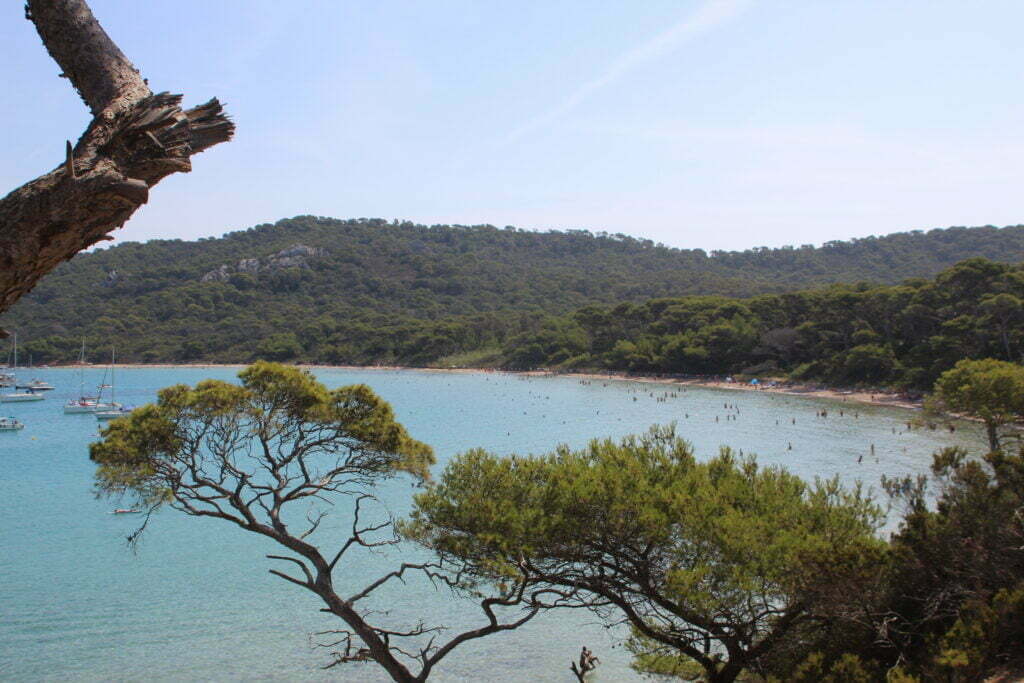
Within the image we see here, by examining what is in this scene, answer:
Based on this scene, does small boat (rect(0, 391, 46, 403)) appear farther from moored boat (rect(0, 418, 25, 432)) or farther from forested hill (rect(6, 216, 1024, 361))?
forested hill (rect(6, 216, 1024, 361))

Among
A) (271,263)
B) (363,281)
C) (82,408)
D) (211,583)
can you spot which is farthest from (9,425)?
(271,263)

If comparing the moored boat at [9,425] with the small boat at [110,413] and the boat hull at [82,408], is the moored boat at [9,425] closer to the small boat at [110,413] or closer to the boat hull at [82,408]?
the small boat at [110,413]

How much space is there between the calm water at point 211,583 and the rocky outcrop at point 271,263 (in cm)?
9705

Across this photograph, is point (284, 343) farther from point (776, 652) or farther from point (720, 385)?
point (776, 652)

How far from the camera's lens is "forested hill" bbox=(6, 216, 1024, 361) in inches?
4299

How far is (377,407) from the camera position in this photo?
10180mm

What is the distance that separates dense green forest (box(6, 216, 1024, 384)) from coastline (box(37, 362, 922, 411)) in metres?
1.55

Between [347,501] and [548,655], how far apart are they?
1317cm

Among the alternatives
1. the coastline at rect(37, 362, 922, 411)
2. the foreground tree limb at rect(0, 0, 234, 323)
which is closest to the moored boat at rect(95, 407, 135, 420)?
the coastline at rect(37, 362, 922, 411)

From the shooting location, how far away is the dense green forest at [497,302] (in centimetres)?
6256

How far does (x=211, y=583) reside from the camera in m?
18.1

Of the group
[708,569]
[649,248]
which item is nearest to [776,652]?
[708,569]

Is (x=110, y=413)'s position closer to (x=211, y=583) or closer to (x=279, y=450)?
(x=211, y=583)

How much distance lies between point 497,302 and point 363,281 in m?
26.7
